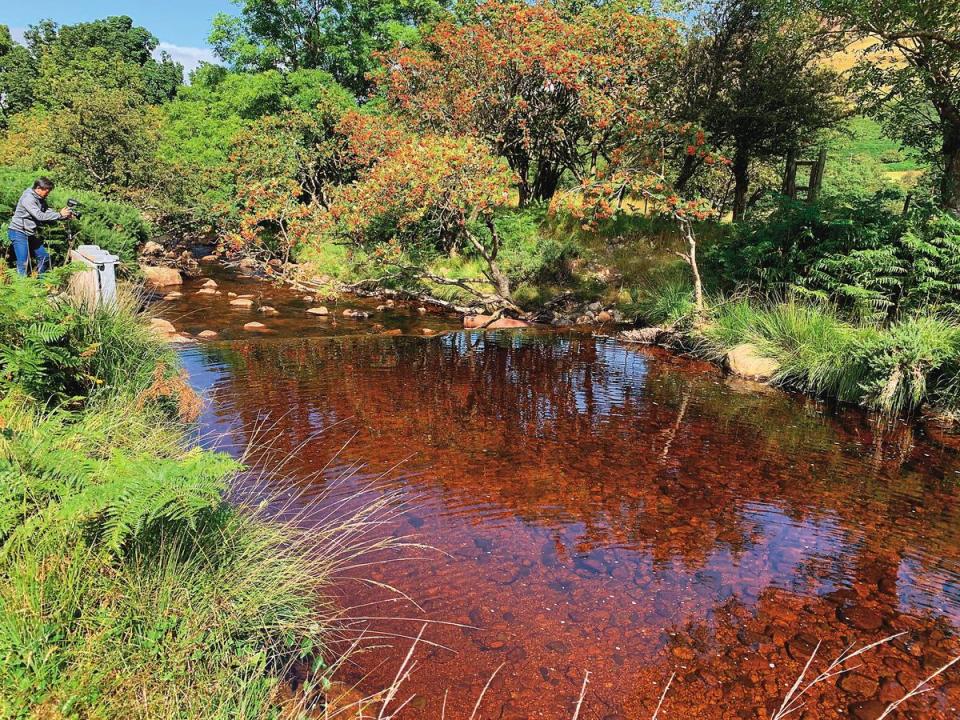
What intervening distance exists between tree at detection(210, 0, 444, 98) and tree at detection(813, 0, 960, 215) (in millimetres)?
20493

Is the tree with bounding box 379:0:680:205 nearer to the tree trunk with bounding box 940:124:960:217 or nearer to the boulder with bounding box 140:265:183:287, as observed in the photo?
the tree trunk with bounding box 940:124:960:217

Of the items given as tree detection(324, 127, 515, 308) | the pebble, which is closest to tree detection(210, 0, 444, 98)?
tree detection(324, 127, 515, 308)

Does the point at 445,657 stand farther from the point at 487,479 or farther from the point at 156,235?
→ the point at 156,235

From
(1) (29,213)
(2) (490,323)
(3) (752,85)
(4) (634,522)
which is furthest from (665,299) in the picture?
(1) (29,213)

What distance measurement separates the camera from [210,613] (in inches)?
110

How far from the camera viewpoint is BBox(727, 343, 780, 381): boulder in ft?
29.7

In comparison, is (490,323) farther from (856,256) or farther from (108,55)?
(108,55)

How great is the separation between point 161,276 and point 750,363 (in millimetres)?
15352

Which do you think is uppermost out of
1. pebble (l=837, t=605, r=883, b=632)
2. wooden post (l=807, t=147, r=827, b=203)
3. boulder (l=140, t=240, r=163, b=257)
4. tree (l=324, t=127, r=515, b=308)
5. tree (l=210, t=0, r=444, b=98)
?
tree (l=210, t=0, r=444, b=98)

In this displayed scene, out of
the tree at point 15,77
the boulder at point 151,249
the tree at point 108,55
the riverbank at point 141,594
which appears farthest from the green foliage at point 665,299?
the tree at point 15,77

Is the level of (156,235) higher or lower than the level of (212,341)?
higher

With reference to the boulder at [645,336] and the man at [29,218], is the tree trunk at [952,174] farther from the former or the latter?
the man at [29,218]

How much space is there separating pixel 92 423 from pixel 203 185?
713 inches

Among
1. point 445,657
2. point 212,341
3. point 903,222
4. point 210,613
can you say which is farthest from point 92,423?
point 903,222
